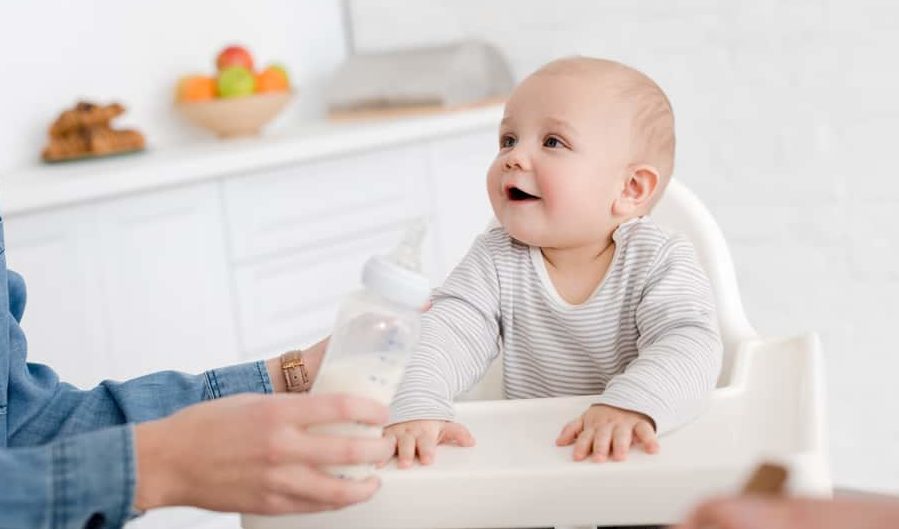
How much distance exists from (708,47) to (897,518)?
249 centimetres

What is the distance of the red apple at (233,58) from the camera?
3203 mm

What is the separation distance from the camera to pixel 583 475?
1.06m

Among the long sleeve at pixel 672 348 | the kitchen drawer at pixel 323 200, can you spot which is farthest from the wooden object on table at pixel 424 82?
the long sleeve at pixel 672 348

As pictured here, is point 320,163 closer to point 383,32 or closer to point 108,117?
point 108,117

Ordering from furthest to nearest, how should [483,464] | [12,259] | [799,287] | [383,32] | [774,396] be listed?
[383,32] → [799,287] → [12,259] → [774,396] → [483,464]

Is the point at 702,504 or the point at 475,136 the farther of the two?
the point at 475,136

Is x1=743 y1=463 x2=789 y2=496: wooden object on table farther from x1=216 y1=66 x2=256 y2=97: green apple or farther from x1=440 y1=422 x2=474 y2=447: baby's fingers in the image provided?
x1=216 y1=66 x2=256 y2=97: green apple

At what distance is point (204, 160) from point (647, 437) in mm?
1782

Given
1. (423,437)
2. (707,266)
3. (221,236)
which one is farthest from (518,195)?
(221,236)

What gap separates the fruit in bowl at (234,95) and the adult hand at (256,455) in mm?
2175

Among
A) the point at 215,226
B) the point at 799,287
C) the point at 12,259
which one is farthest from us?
the point at 799,287

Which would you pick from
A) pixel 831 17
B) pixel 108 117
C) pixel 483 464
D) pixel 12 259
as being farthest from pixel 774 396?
pixel 108 117

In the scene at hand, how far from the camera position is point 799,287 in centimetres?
300

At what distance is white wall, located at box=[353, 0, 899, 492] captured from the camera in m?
2.85
